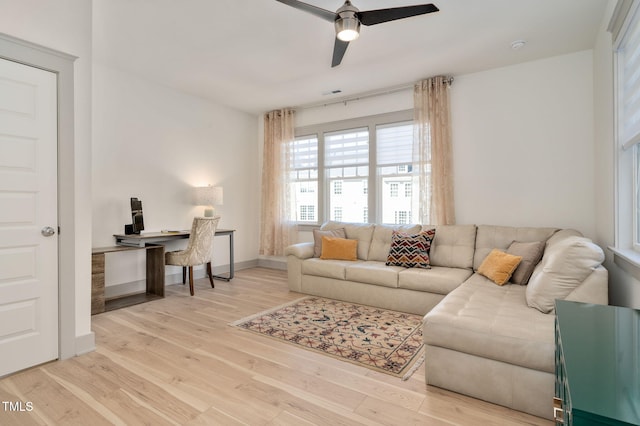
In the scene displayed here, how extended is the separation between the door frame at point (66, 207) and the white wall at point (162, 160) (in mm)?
1519

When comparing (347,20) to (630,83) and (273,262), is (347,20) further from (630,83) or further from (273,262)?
(273,262)

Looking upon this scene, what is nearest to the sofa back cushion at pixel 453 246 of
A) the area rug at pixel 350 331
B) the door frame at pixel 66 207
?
the area rug at pixel 350 331

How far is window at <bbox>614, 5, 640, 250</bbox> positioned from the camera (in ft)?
7.25

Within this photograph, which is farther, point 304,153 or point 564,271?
point 304,153

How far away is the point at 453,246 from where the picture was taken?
12.8ft

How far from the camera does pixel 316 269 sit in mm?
4238

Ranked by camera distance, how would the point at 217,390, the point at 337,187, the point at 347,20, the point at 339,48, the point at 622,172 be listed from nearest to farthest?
the point at 217,390 → the point at 347,20 → the point at 622,172 → the point at 339,48 → the point at 337,187

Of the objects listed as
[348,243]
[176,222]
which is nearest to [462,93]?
[348,243]

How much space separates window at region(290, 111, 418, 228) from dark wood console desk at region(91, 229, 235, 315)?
2.27m

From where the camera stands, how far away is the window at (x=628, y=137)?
2.21m

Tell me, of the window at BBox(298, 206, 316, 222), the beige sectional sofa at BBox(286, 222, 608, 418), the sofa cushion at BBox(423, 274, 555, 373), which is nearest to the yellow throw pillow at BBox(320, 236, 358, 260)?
the beige sectional sofa at BBox(286, 222, 608, 418)

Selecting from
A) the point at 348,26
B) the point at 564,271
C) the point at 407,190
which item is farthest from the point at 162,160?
the point at 564,271

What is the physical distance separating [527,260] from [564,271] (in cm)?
102

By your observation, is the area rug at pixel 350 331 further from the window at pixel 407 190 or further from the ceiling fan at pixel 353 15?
the ceiling fan at pixel 353 15
